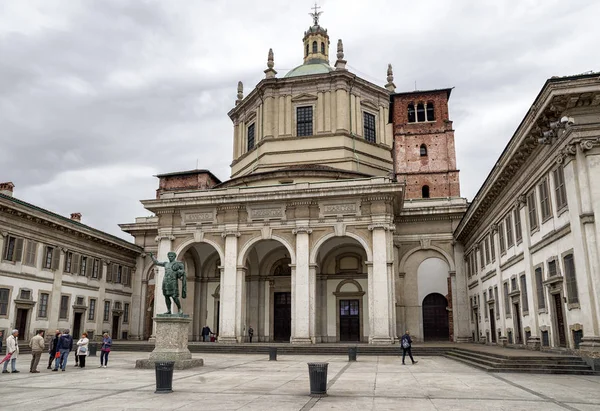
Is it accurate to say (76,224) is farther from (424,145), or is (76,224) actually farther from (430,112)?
(430,112)

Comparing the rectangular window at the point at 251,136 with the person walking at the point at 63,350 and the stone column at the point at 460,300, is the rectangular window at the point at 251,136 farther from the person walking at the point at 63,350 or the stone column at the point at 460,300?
Result: the person walking at the point at 63,350

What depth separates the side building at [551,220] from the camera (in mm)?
16109

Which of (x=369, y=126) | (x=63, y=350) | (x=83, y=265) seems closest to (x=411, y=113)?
(x=369, y=126)

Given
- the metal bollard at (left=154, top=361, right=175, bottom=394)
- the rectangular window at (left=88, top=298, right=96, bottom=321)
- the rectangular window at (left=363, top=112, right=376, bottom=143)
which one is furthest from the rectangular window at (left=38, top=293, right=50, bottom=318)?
the rectangular window at (left=363, top=112, right=376, bottom=143)

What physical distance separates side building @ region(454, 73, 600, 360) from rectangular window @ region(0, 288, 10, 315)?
26679 mm

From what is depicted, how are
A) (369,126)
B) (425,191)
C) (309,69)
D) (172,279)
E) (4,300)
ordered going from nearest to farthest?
(172,279), (4,300), (425,191), (369,126), (309,69)

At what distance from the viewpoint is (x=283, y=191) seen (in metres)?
33.5

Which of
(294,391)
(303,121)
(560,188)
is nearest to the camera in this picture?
(294,391)

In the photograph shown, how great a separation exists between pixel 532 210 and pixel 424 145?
21363 millimetres

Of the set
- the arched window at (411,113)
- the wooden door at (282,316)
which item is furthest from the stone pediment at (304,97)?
the wooden door at (282,316)

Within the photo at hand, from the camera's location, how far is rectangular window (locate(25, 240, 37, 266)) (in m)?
31.4

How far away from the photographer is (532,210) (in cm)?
2098

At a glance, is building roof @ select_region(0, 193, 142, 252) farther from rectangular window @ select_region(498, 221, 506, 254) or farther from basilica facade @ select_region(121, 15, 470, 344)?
rectangular window @ select_region(498, 221, 506, 254)

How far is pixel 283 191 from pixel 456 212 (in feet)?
41.9
